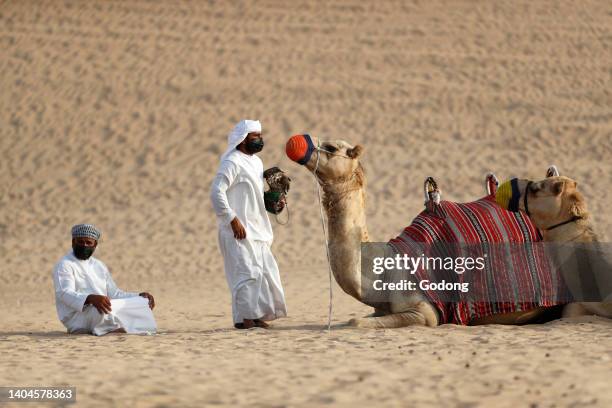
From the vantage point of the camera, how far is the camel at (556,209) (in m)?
6.90

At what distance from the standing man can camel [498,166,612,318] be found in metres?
1.75

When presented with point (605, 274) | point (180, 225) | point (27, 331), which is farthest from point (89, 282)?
point (180, 225)

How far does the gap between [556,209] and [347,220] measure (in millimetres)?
1395

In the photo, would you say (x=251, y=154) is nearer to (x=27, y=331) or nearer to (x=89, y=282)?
(x=89, y=282)

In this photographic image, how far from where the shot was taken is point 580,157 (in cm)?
1955

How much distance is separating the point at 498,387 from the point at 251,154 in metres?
3.25

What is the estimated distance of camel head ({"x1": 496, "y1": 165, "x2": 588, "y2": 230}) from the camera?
22.6 ft

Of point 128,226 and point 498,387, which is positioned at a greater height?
point 128,226

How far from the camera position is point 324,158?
23.1 ft

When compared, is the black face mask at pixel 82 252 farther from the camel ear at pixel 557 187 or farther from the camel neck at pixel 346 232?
the camel ear at pixel 557 187

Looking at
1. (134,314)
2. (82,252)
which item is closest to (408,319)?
(134,314)

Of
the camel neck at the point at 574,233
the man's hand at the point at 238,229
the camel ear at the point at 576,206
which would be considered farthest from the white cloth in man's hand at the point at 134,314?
the camel ear at the point at 576,206

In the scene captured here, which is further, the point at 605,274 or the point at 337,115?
the point at 337,115

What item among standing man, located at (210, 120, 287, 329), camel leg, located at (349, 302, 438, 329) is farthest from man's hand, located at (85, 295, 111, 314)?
camel leg, located at (349, 302, 438, 329)
